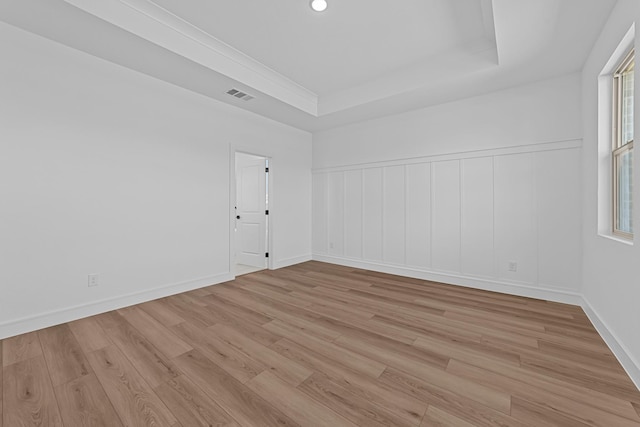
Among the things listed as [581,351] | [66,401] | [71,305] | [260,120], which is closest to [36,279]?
[71,305]

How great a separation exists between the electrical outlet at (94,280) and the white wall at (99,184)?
43 millimetres

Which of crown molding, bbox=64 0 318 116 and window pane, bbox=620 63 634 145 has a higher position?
crown molding, bbox=64 0 318 116

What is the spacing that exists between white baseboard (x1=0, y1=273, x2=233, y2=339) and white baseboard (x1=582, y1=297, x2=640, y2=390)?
4370mm

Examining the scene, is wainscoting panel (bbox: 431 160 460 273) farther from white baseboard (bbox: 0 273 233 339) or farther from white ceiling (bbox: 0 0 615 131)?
white baseboard (bbox: 0 273 233 339)

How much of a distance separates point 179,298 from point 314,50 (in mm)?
3575

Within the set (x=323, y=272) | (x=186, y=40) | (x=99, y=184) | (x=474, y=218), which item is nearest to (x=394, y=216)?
(x=474, y=218)

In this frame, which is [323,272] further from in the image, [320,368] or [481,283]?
[320,368]

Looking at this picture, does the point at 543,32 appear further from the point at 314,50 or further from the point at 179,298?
the point at 179,298

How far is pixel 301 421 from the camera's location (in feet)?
4.69

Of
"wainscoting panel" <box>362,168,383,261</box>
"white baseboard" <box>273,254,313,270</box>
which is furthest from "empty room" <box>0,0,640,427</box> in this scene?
"white baseboard" <box>273,254,313,270</box>

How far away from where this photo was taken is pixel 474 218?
3.78 meters

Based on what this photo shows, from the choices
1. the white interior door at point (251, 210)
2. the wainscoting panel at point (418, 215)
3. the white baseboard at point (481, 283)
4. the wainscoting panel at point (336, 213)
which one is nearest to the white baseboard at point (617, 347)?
the white baseboard at point (481, 283)

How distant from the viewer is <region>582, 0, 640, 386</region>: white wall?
178 centimetres

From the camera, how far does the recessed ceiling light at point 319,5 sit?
243 centimetres
